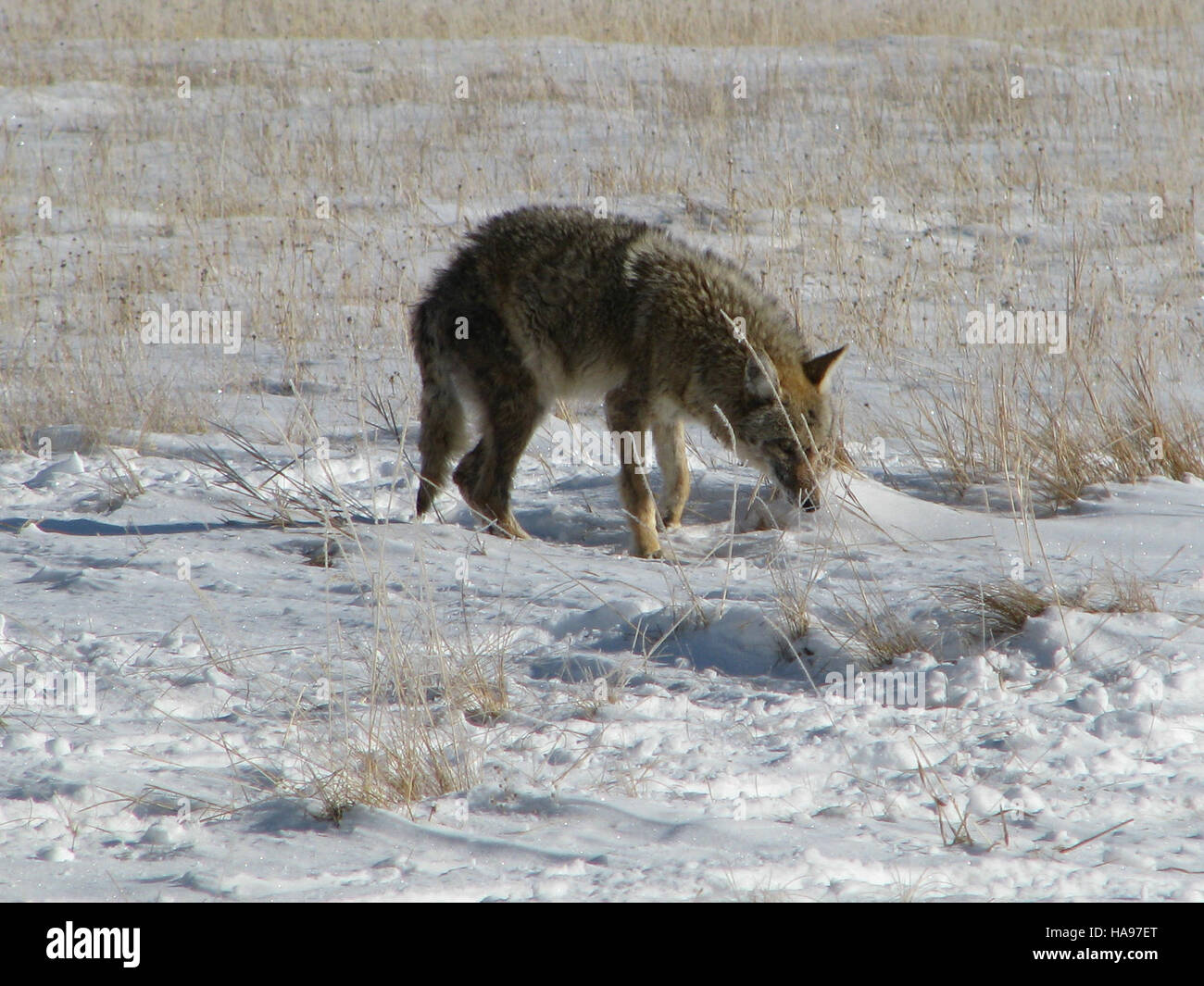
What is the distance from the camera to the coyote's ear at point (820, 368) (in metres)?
6.06

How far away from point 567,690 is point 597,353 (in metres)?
2.80

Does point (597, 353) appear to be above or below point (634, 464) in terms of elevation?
above

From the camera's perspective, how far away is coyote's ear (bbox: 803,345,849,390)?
19.9 feet

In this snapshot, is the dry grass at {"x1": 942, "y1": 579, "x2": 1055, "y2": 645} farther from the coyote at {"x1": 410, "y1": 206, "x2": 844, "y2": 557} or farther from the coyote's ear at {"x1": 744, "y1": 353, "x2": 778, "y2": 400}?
the coyote's ear at {"x1": 744, "y1": 353, "x2": 778, "y2": 400}

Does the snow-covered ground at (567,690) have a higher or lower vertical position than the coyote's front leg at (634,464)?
lower

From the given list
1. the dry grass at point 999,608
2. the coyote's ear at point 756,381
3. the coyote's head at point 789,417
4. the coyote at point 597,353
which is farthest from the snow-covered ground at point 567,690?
the coyote's ear at point 756,381

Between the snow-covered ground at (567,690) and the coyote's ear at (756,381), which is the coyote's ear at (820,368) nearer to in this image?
the coyote's ear at (756,381)

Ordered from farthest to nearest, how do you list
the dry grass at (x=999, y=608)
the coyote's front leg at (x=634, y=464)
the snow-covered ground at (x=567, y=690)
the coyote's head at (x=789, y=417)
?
the coyote's head at (x=789, y=417)
the coyote's front leg at (x=634, y=464)
the dry grass at (x=999, y=608)
the snow-covered ground at (x=567, y=690)

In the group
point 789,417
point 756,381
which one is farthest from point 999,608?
point 756,381

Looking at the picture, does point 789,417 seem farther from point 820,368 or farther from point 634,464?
point 634,464

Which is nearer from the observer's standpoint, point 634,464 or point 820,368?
point 634,464

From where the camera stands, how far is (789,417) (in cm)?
607

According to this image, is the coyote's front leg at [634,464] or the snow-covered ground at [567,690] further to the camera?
the coyote's front leg at [634,464]
